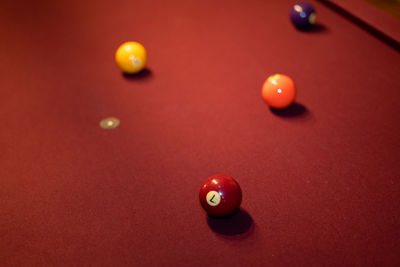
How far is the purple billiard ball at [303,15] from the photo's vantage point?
3715 mm

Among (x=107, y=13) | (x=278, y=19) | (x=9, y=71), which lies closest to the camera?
(x=9, y=71)

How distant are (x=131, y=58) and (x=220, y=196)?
1723 millimetres

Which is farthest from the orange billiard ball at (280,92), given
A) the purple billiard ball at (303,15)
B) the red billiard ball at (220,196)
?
the purple billiard ball at (303,15)

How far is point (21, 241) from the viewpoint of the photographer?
2.01 metres

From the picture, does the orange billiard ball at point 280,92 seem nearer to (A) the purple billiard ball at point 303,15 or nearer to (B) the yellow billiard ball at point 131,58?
(B) the yellow billiard ball at point 131,58

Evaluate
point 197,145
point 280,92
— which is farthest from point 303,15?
point 197,145

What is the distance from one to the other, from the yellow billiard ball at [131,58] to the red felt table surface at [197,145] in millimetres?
108

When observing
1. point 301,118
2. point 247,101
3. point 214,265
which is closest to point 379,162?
point 301,118

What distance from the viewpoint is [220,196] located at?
1948 mm

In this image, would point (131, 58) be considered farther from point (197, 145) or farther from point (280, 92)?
point (280, 92)

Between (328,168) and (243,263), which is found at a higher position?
(328,168)

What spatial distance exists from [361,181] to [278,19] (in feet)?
7.87

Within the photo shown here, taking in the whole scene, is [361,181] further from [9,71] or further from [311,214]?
[9,71]

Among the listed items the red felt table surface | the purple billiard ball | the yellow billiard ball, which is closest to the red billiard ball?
the red felt table surface
